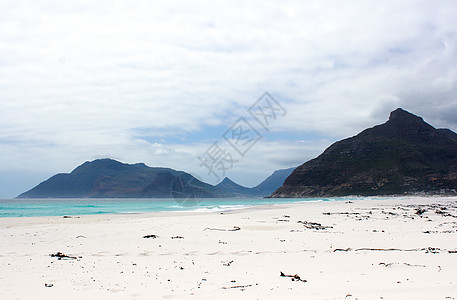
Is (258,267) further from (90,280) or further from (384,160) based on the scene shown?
(384,160)

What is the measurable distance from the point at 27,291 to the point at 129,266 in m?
2.14

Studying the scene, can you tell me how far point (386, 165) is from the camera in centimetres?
12281

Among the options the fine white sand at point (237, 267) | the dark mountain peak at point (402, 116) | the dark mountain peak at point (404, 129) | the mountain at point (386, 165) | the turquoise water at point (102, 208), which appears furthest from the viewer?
the dark mountain peak at point (402, 116)

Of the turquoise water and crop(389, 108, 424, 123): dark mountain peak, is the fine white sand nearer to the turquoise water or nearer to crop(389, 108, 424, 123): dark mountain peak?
the turquoise water

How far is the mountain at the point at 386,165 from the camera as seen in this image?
4407 inches

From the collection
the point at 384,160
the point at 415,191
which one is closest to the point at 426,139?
the point at 384,160

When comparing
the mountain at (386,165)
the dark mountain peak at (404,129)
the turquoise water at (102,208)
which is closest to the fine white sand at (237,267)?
the turquoise water at (102,208)

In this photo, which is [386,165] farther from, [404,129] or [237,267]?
[237,267]

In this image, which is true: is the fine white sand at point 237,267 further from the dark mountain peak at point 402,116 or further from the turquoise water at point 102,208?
the dark mountain peak at point 402,116

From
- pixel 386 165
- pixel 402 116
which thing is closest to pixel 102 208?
pixel 386 165

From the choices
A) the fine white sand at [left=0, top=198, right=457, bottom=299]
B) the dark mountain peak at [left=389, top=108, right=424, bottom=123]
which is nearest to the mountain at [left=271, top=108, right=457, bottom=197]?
the dark mountain peak at [left=389, top=108, right=424, bottom=123]

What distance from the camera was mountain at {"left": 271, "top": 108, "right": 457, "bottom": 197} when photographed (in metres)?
112

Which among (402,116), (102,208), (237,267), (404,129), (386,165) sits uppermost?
(402,116)

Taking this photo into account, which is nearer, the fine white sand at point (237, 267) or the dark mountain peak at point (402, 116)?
the fine white sand at point (237, 267)
